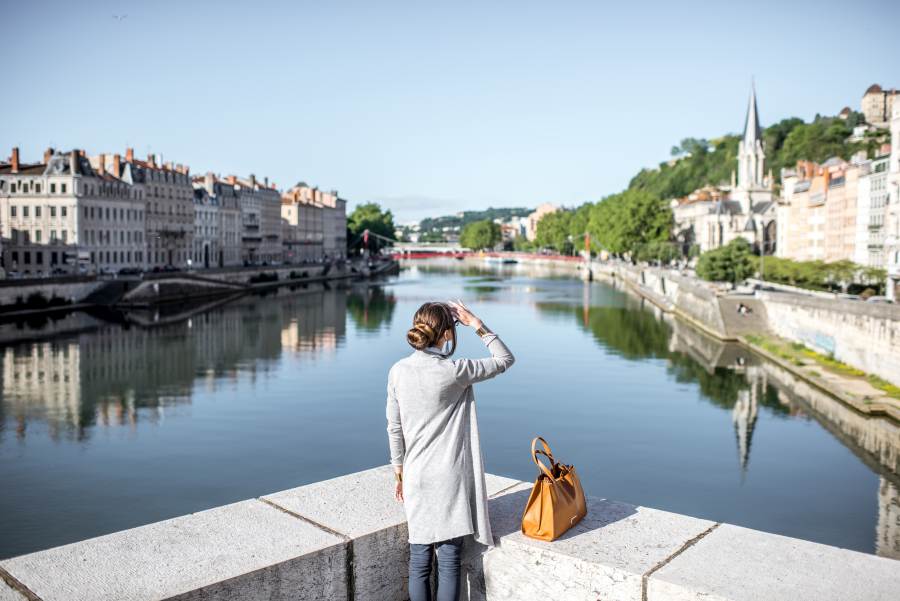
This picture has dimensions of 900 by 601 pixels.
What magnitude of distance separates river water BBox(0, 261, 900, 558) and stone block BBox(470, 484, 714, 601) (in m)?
11.2

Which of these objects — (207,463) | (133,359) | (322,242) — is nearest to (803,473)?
(207,463)

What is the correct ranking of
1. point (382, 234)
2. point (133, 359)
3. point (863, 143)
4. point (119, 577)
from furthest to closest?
1. point (382, 234)
2. point (863, 143)
3. point (133, 359)
4. point (119, 577)

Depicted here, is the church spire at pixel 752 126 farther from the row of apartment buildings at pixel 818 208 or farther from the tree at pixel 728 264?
the tree at pixel 728 264

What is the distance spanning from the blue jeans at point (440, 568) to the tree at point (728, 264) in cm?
5355

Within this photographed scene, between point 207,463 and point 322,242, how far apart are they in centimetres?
10897

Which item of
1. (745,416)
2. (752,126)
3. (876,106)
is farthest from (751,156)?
(745,416)

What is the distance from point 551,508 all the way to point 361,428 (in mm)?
17561

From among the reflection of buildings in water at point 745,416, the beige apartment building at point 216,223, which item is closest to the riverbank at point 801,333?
the reflection of buildings in water at point 745,416

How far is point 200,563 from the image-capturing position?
3.33 meters

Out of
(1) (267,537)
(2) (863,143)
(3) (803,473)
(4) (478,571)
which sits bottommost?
(3) (803,473)

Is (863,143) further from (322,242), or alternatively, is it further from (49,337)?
(49,337)

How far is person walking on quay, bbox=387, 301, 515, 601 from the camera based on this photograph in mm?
3711

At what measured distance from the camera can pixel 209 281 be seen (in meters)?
64.8

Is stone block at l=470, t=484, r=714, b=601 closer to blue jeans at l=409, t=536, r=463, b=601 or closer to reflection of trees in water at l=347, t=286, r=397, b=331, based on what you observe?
blue jeans at l=409, t=536, r=463, b=601
